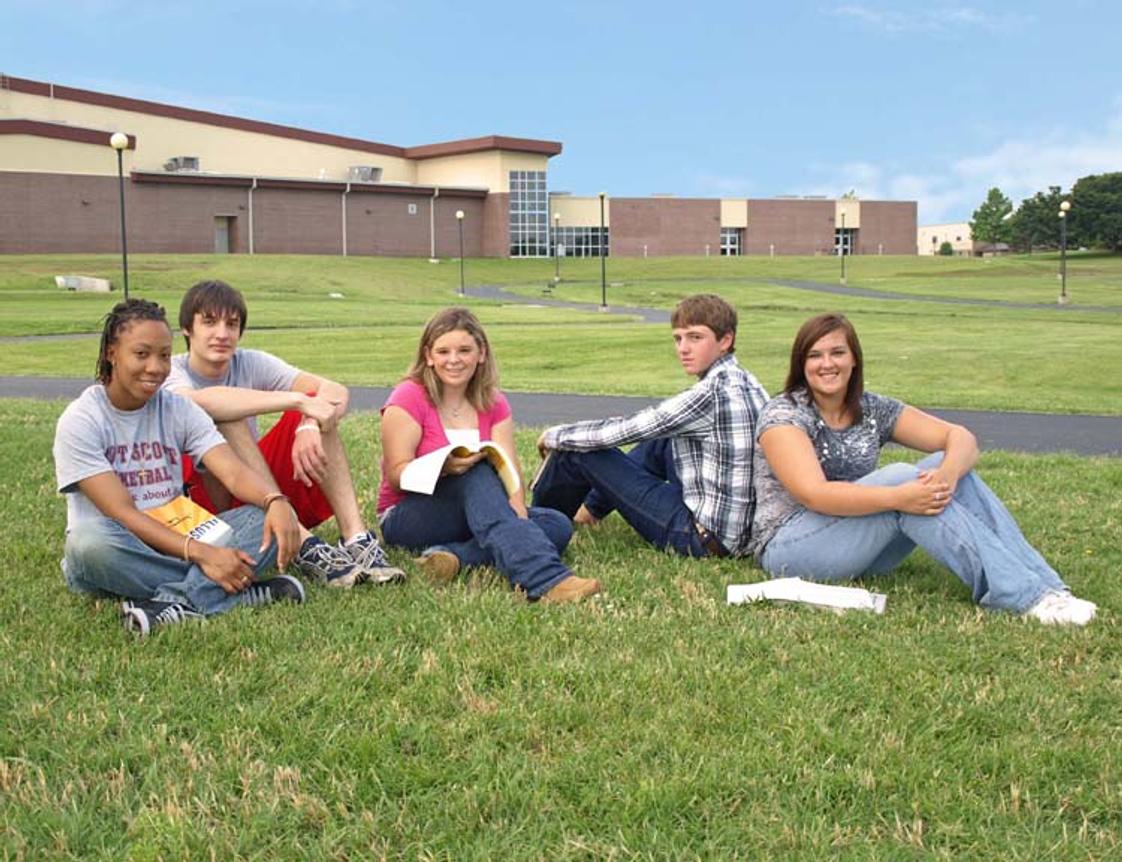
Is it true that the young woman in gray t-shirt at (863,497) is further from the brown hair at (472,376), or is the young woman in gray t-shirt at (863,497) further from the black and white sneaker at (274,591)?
the black and white sneaker at (274,591)

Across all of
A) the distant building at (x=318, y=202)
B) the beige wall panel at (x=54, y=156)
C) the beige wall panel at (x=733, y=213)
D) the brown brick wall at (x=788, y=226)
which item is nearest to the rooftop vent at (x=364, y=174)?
the distant building at (x=318, y=202)

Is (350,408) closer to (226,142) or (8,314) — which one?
(8,314)

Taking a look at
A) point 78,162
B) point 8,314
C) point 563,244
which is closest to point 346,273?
point 78,162

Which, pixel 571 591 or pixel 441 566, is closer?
pixel 571 591

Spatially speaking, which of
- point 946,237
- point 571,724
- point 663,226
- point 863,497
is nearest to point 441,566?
point 571,724

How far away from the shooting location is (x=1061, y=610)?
4312mm

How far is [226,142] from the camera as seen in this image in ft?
231

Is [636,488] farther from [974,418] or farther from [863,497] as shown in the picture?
[974,418]

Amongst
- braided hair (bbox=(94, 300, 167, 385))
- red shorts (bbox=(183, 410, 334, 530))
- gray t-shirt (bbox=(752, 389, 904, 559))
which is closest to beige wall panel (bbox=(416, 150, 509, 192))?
red shorts (bbox=(183, 410, 334, 530))

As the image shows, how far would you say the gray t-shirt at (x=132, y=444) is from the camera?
4316mm

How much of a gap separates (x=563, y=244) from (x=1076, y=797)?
83449 millimetres

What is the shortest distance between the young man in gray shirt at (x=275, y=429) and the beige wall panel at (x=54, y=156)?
60.2m

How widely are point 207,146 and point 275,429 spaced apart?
69826 mm

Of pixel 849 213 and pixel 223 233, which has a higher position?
pixel 849 213
